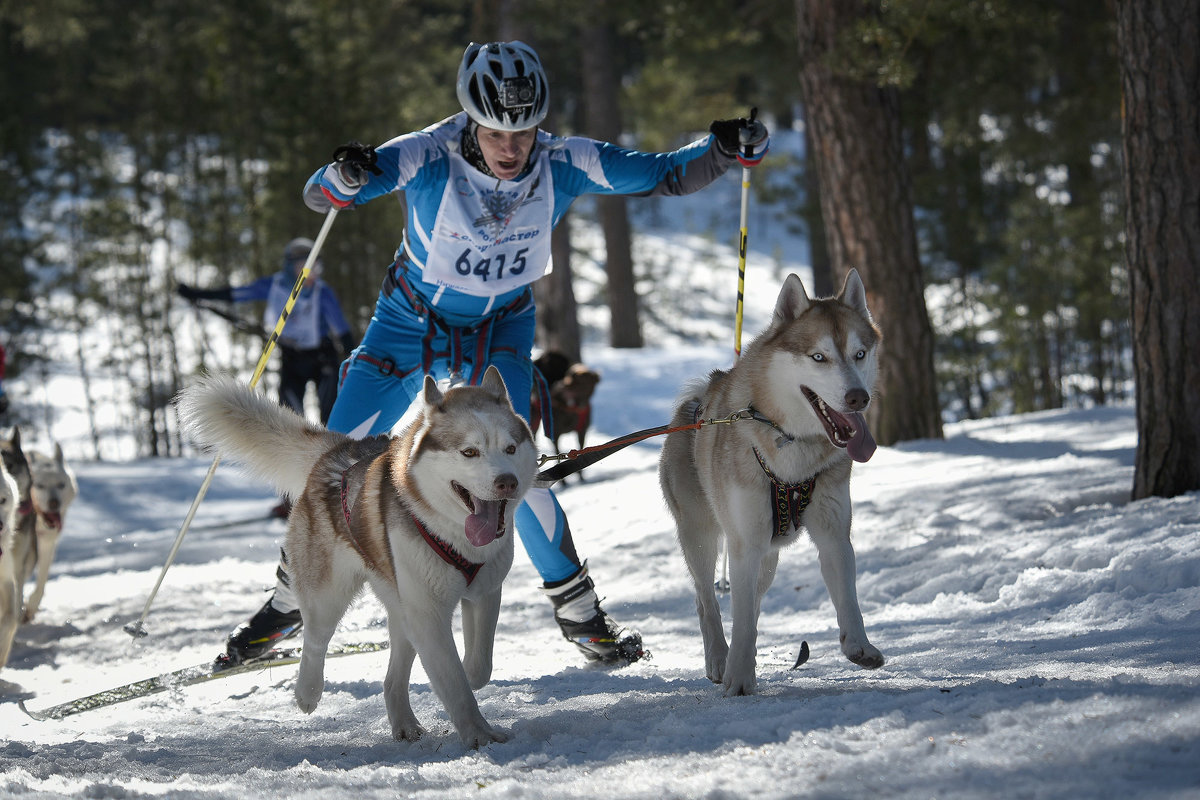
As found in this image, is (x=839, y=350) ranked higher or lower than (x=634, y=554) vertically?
higher

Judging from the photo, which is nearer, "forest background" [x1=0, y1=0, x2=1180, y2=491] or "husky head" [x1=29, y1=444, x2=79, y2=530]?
"husky head" [x1=29, y1=444, x2=79, y2=530]

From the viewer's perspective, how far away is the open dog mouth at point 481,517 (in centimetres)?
303

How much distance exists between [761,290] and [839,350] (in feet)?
107

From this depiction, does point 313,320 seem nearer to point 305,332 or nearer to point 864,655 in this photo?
point 305,332

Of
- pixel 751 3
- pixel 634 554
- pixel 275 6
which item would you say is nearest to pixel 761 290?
pixel 275 6

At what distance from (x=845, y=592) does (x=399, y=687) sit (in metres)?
1.43

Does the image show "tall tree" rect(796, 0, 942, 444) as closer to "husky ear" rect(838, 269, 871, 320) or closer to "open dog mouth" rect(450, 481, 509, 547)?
"husky ear" rect(838, 269, 871, 320)

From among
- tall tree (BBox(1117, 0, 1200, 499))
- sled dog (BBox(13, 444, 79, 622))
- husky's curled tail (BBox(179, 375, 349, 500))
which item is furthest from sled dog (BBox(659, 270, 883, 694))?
sled dog (BBox(13, 444, 79, 622))

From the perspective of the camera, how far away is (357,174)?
12.2 feet

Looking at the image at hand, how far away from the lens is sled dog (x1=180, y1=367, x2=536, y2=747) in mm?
3061

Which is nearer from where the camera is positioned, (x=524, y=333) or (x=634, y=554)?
(x=524, y=333)

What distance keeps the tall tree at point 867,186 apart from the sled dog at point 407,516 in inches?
193

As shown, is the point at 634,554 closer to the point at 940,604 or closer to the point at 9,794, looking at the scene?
the point at 940,604

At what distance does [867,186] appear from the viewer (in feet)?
25.6
